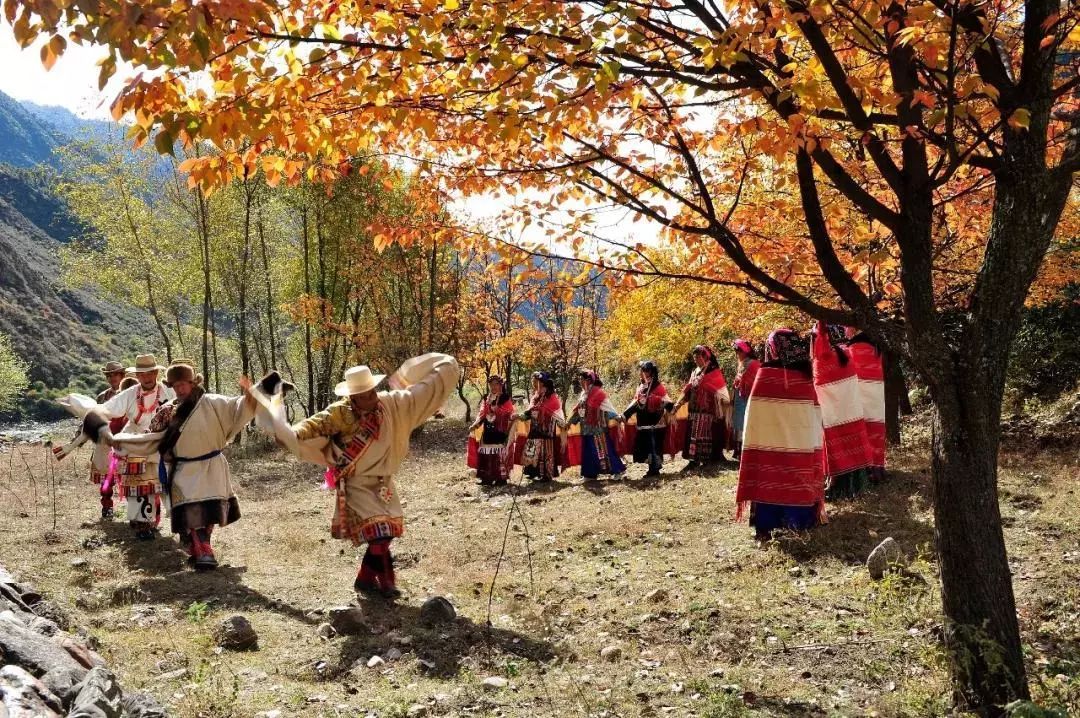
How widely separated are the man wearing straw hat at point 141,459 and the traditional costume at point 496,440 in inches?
206

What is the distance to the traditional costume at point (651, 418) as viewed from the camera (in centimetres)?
1251

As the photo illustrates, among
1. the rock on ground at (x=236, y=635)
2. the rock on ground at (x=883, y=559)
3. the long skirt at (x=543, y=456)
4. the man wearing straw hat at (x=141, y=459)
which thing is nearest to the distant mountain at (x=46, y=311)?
the long skirt at (x=543, y=456)

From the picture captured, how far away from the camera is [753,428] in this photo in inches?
298

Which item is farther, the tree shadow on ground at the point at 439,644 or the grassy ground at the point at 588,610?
the tree shadow on ground at the point at 439,644

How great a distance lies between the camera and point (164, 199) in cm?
2228

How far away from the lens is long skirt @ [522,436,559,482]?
13.2 metres

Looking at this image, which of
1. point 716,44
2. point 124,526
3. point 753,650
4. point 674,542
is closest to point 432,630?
point 753,650

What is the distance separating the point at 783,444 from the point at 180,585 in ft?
18.0

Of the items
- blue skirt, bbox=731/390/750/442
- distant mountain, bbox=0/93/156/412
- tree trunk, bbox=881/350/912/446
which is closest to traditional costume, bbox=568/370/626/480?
blue skirt, bbox=731/390/750/442

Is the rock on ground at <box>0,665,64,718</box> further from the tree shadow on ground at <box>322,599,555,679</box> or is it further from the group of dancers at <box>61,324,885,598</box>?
the group of dancers at <box>61,324,885,598</box>

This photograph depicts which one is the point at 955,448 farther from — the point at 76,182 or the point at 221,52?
the point at 76,182

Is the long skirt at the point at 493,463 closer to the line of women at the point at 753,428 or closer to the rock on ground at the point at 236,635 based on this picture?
the line of women at the point at 753,428

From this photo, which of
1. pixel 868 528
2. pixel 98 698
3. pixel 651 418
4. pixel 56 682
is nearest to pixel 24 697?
pixel 98 698

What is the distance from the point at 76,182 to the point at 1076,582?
77.5 feet
